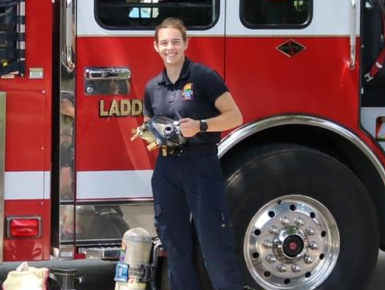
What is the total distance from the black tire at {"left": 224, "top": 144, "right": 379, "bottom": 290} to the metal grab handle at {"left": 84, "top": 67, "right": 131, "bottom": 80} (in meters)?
0.83

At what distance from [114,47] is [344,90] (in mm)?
1424

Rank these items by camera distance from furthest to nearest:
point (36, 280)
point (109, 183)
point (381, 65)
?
point (381, 65) < point (109, 183) < point (36, 280)

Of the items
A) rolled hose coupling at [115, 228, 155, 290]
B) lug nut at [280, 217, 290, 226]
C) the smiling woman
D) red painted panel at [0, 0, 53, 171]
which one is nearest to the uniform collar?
the smiling woman

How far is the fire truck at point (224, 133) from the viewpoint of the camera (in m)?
4.62

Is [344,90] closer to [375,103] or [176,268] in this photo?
[375,103]

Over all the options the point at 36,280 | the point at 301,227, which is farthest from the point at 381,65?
the point at 36,280

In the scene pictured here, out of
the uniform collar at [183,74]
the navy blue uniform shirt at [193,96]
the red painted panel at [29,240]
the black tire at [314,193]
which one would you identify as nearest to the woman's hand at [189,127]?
the navy blue uniform shirt at [193,96]

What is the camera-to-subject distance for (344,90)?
4.97 meters

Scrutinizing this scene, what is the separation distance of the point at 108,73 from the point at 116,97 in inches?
5.7

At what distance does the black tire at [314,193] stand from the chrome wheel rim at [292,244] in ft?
0.13

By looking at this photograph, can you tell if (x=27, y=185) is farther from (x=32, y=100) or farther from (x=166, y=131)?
(x=166, y=131)

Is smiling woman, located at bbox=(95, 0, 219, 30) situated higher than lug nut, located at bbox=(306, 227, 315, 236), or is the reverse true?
smiling woman, located at bbox=(95, 0, 219, 30)

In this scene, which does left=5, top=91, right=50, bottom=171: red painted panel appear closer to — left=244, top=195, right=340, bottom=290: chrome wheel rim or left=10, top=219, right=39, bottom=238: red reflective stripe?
left=10, top=219, right=39, bottom=238: red reflective stripe

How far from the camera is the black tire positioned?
4852 millimetres
